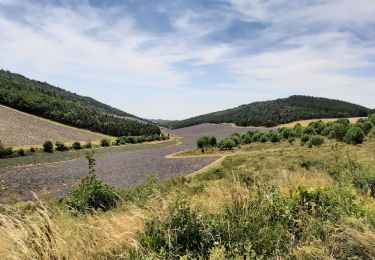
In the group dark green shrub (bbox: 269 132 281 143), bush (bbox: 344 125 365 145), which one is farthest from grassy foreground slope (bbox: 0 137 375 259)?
dark green shrub (bbox: 269 132 281 143)

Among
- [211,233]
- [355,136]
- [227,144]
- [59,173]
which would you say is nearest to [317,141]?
[355,136]

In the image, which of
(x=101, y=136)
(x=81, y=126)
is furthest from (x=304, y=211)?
(x=81, y=126)

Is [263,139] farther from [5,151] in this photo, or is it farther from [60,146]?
[5,151]

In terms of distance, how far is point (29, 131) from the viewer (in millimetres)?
109062

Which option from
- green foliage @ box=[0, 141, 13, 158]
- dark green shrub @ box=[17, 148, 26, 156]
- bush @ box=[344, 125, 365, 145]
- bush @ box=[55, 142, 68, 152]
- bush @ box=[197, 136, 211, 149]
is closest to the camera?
bush @ box=[344, 125, 365, 145]

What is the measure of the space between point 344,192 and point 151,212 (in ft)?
13.2

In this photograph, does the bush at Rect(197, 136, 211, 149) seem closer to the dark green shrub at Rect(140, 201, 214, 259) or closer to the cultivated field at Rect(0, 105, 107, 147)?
the cultivated field at Rect(0, 105, 107, 147)

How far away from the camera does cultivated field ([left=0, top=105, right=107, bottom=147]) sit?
99400mm

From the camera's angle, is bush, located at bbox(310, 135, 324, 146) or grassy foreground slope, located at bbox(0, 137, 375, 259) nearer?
grassy foreground slope, located at bbox(0, 137, 375, 259)

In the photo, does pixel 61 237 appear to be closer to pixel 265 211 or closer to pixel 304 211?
pixel 265 211

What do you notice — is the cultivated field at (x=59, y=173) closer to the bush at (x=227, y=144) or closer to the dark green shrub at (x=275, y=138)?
the bush at (x=227, y=144)

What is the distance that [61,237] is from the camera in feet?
17.6

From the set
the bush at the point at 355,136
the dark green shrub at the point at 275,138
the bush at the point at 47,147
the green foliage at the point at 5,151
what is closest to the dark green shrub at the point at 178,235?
the bush at the point at 355,136

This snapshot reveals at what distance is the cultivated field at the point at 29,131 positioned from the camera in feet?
326
